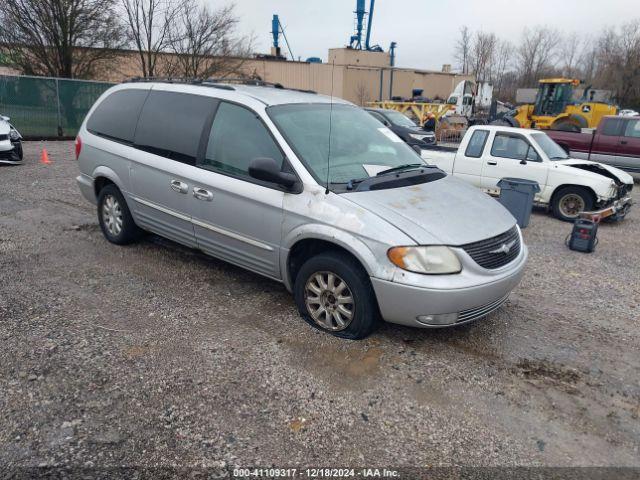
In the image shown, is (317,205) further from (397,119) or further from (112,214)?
(397,119)

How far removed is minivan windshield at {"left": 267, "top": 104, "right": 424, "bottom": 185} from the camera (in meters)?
3.96

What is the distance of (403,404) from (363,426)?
35 cm

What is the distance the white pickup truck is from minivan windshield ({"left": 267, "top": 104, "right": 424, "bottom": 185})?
384cm

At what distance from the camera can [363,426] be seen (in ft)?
9.38

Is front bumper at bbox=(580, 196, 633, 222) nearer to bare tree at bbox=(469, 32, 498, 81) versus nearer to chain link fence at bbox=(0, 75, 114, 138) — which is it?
chain link fence at bbox=(0, 75, 114, 138)

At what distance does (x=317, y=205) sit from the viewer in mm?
3688

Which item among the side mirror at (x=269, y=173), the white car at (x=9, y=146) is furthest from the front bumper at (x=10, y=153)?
the side mirror at (x=269, y=173)

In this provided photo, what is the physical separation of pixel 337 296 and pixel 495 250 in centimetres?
123

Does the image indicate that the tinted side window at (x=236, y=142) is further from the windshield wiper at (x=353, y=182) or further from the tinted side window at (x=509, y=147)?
the tinted side window at (x=509, y=147)

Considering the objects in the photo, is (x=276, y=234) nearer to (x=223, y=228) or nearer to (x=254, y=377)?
(x=223, y=228)

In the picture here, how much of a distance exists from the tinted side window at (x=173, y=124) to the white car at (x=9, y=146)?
7464mm

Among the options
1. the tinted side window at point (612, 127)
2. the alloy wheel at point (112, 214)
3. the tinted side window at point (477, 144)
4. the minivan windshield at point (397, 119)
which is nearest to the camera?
the alloy wheel at point (112, 214)

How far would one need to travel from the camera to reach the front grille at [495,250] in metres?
3.50

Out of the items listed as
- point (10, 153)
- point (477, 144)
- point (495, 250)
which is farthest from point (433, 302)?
point (10, 153)
